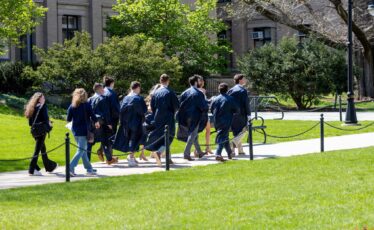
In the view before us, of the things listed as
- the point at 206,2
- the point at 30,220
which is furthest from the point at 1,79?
the point at 30,220

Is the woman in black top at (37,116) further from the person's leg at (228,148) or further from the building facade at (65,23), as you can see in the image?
the building facade at (65,23)

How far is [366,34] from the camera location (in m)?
45.5

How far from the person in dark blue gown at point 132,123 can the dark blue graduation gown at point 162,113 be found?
0.29m

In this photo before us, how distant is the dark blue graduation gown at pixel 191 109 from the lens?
1867 centimetres

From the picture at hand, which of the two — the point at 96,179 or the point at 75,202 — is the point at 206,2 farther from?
the point at 75,202

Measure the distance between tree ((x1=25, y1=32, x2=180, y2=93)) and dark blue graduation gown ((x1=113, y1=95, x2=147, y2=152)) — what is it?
58.4 feet

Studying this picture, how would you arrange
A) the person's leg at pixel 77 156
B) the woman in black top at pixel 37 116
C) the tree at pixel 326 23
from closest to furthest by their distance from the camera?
the person's leg at pixel 77 156 < the woman in black top at pixel 37 116 < the tree at pixel 326 23

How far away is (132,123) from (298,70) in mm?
25343

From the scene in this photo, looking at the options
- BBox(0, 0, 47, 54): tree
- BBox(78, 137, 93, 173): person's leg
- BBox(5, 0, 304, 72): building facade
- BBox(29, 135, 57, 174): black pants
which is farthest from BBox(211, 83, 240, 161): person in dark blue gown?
BBox(5, 0, 304, 72): building facade

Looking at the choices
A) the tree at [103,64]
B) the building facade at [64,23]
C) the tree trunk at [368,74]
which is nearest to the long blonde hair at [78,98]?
the tree at [103,64]

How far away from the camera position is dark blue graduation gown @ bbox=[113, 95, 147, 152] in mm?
17953

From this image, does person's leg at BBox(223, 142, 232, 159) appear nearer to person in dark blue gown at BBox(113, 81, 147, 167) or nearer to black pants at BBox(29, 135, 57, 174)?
person in dark blue gown at BBox(113, 81, 147, 167)

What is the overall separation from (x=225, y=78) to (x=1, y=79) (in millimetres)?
16512

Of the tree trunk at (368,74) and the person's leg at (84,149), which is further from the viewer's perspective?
the tree trunk at (368,74)
